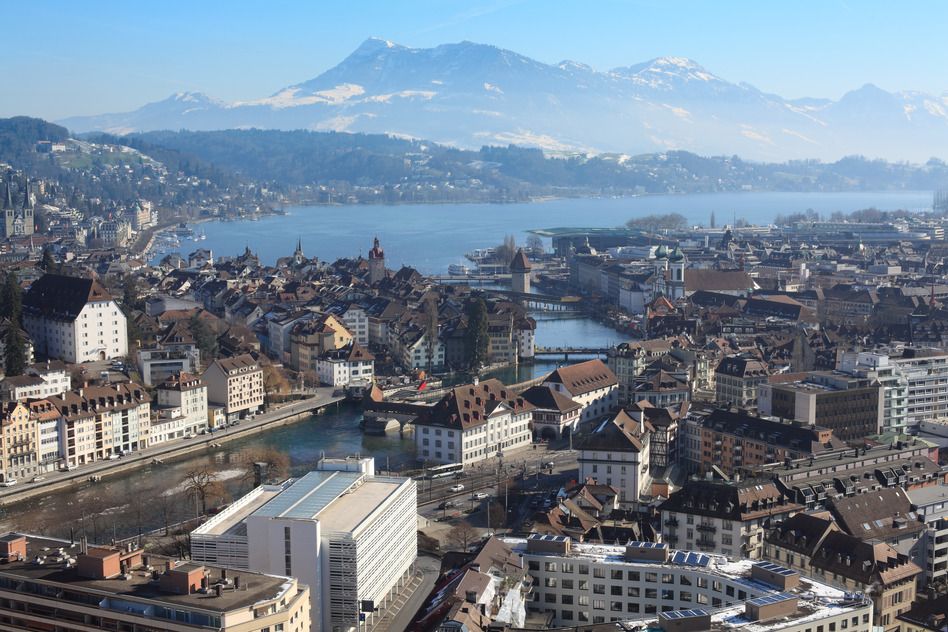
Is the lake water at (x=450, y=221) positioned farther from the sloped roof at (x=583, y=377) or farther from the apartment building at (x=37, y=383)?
the apartment building at (x=37, y=383)

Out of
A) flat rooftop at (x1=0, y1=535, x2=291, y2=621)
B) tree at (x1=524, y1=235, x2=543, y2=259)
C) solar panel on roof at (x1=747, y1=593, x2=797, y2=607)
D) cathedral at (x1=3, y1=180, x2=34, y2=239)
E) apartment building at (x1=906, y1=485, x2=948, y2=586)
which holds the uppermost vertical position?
cathedral at (x1=3, y1=180, x2=34, y2=239)

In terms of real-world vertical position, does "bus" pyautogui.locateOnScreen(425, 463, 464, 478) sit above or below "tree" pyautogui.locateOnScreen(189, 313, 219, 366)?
below

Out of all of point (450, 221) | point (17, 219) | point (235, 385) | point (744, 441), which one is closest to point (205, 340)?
point (235, 385)

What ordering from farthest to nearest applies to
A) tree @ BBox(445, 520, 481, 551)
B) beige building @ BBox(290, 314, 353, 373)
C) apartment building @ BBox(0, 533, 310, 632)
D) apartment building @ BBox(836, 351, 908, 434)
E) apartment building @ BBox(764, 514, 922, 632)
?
beige building @ BBox(290, 314, 353, 373), apartment building @ BBox(836, 351, 908, 434), tree @ BBox(445, 520, 481, 551), apartment building @ BBox(764, 514, 922, 632), apartment building @ BBox(0, 533, 310, 632)

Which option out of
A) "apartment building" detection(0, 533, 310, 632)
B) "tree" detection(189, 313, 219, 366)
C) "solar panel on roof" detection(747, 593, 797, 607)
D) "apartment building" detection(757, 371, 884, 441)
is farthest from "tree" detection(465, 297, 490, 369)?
"solar panel on roof" detection(747, 593, 797, 607)

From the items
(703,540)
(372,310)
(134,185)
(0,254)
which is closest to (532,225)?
(134,185)

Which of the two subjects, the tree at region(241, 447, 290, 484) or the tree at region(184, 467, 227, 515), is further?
the tree at region(241, 447, 290, 484)

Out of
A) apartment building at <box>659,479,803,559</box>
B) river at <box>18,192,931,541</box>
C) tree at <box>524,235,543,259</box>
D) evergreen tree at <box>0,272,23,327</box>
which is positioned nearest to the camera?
apartment building at <box>659,479,803,559</box>

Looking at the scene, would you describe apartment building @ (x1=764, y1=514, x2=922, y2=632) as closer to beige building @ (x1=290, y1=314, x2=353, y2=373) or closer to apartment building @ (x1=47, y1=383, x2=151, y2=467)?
apartment building @ (x1=47, y1=383, x2=151, y2=467)
